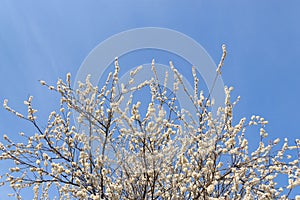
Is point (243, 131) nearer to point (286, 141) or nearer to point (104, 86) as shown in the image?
point (286, 141)

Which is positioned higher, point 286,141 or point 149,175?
point 286,141

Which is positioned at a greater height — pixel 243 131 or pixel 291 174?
pixel 243 131

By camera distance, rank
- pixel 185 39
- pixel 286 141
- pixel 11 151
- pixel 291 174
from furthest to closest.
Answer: pixel 185 39
pixel 11 151
pixel 286 141
pixel 291 174

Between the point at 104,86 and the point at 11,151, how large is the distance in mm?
1104

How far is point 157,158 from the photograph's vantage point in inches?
108

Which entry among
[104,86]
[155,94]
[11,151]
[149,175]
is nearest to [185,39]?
[155,94]

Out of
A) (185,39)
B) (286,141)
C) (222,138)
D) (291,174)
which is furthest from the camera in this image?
(185,39)

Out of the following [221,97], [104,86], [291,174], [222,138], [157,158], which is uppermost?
[104,86]

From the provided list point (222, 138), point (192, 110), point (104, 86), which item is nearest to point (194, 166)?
point (222, 138)

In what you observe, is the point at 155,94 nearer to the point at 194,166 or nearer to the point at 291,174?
the point at 194,166

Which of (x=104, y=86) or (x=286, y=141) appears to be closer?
(x=286, y=141)

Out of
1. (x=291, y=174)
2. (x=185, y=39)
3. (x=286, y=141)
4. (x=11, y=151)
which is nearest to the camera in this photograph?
(x=291, y=174)

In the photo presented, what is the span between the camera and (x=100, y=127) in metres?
3.25

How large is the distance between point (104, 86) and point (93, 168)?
2.69 ft
